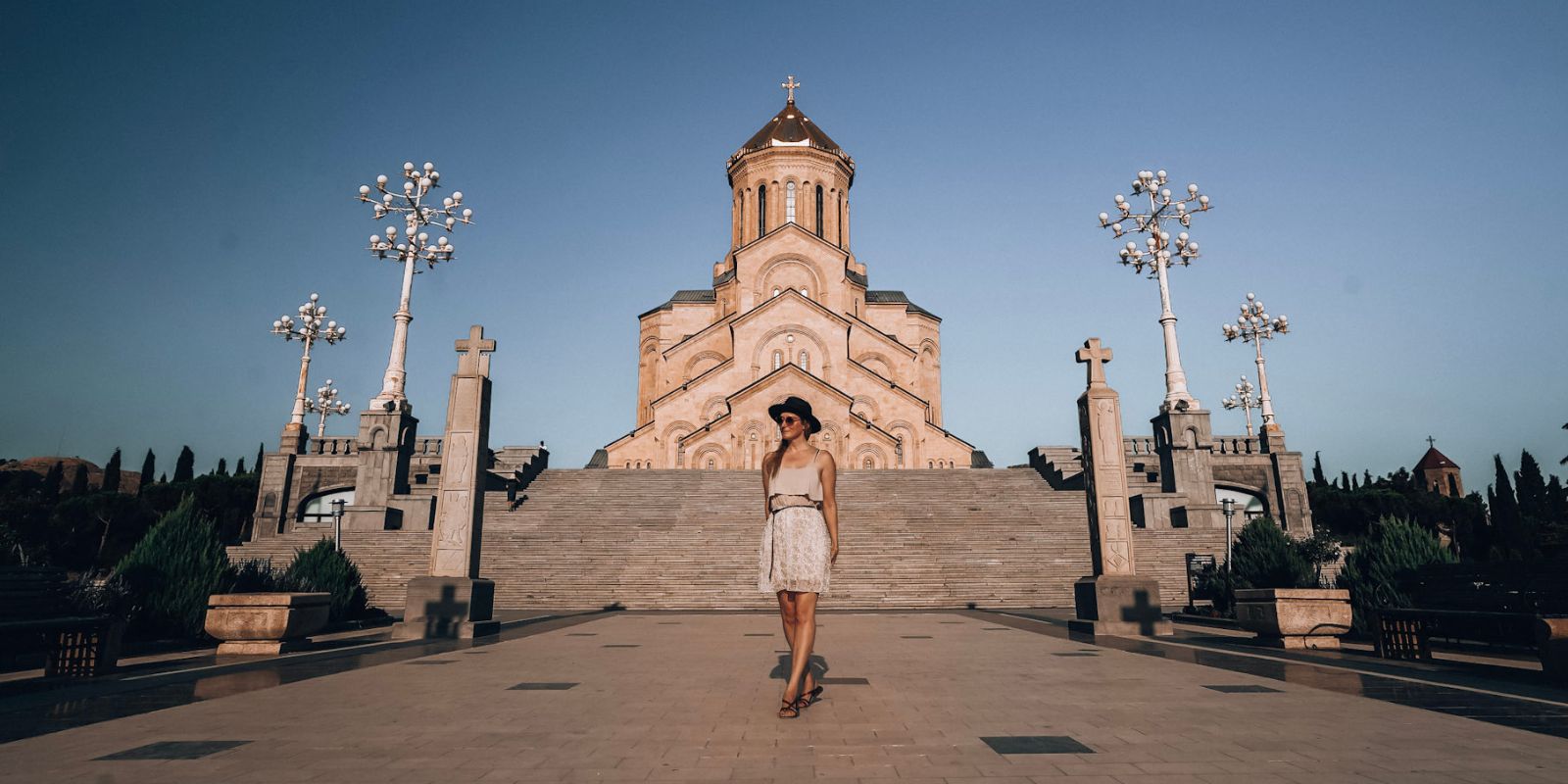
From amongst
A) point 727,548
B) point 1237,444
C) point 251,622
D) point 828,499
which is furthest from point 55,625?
point 1237,444

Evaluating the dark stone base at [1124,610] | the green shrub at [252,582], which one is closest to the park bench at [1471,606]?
the dark stone base at [1124,610]

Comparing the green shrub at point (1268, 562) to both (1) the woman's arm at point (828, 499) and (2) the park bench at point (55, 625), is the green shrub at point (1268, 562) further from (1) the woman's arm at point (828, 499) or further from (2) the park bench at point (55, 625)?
(2) the park bench at point (55, 625)

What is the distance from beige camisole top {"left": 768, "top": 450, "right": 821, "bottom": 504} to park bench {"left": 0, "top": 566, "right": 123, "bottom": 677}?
241 inches

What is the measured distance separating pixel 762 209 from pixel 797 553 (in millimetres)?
46028

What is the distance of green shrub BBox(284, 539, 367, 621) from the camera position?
12094 mm

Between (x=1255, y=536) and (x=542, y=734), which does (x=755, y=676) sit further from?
(x=1255, y=536)

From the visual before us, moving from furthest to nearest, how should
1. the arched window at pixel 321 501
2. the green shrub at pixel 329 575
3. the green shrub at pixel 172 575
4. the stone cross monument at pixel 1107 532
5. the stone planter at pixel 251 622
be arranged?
the arched window at pixel 321 501 < the green shrub at pixel 329 575 < the stone cross monument at pixel 1107 532 < the green shrub at pixel 172 575 < the stone planter at pixel 251 622

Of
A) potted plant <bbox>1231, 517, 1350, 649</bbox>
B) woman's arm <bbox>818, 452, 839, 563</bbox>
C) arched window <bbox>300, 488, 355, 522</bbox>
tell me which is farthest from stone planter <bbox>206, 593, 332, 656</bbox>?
arched window <bbox>300, 488, 355, 522</bbox>

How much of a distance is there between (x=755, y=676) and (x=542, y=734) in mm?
2598

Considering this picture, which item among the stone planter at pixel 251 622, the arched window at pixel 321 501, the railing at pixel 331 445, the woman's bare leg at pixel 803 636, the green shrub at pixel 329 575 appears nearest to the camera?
the woman's bare leg at pixel 803 636

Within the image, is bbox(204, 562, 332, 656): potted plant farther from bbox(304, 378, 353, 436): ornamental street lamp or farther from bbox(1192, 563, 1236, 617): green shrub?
bbox(304, 378, 353, 436): ornamental street lamp

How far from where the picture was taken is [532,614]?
50.1 feet

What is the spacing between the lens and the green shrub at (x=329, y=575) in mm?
12094

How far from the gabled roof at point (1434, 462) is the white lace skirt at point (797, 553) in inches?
4434
